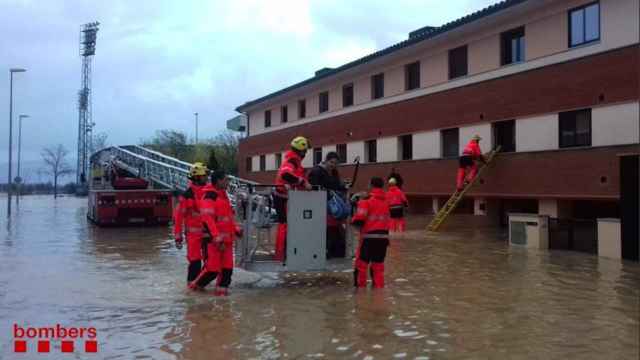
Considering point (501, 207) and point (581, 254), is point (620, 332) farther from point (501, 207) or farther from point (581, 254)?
point (501, 207)

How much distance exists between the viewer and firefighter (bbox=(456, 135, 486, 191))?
20.2m

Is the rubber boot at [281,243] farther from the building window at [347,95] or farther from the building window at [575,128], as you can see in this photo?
the building window at [347,95]

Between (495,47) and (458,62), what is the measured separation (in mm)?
2103

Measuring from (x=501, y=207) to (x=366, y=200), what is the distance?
1324cm

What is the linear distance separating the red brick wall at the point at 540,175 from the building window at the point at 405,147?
1318mm

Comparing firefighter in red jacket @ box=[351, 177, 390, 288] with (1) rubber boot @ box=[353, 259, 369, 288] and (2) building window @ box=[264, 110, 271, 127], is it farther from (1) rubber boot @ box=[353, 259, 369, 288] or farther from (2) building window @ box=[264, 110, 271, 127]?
(2) building window @ box=[264, 110, 271, 127]

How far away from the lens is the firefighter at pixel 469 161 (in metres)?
20.2

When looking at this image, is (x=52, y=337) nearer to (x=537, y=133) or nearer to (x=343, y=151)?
(x=537, y=133)

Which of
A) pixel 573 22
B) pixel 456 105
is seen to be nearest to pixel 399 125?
pixel 456 105

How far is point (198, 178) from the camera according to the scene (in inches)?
407

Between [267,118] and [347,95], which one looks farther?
[267,118]

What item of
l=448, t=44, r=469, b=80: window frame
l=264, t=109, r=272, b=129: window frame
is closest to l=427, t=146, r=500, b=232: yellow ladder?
l=448, t=44, r=469, b=80: window frame

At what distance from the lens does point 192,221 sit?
991 centimetres

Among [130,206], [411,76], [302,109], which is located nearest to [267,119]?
[302,109]
